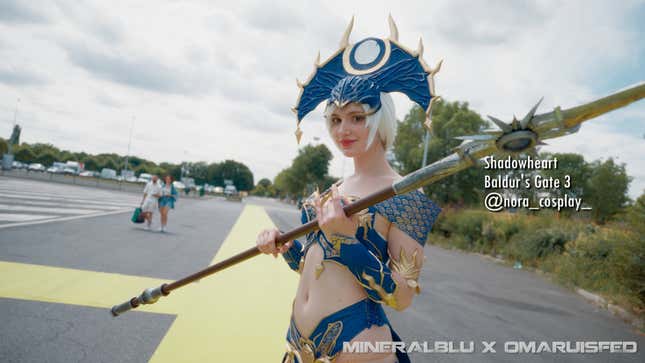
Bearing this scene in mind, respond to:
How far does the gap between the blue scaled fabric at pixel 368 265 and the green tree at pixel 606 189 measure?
1337cm

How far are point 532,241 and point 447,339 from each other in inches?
368

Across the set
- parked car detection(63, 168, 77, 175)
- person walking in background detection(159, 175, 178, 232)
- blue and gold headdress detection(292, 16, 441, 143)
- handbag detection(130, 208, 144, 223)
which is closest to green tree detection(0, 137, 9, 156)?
parked car detection(63, 168, 77, 175)

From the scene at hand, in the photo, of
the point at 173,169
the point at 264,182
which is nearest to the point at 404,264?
the point at 173,169

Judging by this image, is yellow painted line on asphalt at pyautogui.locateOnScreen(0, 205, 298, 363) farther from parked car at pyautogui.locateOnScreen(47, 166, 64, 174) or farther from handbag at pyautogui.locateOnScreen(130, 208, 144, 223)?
parked car at pyautogui.locateOnScreen(47, 166, 64, 174)

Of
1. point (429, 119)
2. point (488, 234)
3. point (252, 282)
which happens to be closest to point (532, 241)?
point (488, 234)

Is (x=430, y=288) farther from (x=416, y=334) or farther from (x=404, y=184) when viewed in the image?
(x=404, y=184)

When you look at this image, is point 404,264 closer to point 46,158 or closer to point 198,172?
point 46,158

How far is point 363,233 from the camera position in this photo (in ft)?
4.41

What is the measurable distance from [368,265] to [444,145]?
860 inches

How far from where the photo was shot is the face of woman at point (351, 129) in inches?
56.4

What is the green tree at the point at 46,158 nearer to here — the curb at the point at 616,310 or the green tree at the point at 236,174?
the green tree at the point at 236,174

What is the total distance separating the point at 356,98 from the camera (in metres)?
1.40

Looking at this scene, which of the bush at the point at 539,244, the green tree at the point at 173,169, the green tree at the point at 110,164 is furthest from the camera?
the green tree at the point at 173,169

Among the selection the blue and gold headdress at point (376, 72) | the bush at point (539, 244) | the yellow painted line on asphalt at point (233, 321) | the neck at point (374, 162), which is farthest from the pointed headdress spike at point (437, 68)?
the bush at point (539, 244)
